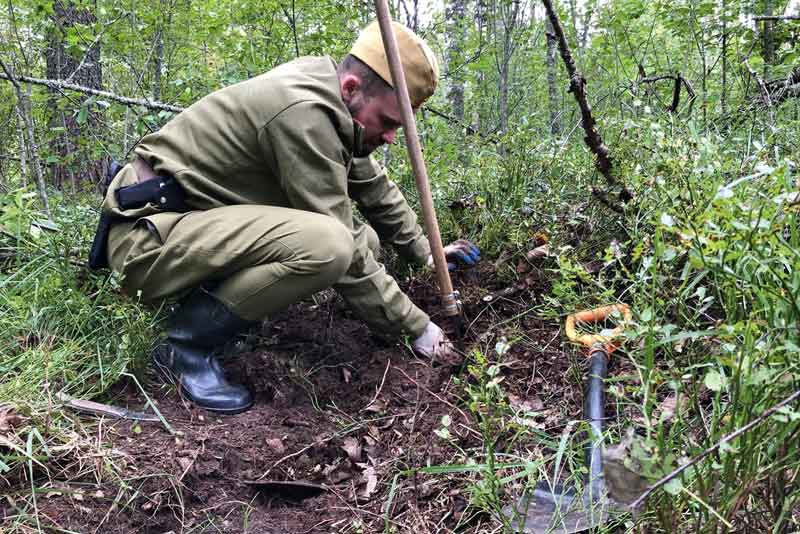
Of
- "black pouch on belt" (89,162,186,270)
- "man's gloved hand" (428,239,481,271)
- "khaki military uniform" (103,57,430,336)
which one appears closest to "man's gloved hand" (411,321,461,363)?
"khaki military uniform" (103,57,430,336)

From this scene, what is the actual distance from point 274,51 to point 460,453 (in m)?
4.05

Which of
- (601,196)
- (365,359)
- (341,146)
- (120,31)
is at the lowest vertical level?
(365,359)

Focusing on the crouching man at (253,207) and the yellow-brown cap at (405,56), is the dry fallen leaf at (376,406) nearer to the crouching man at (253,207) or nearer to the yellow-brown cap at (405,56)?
the crouching man at (253,207)

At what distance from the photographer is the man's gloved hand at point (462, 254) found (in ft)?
10.5

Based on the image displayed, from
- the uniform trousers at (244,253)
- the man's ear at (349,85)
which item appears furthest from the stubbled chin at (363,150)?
the uniform trousers at (244,253)

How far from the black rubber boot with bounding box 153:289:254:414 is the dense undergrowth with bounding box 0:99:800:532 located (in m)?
0.14

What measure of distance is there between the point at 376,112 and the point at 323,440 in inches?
53.3

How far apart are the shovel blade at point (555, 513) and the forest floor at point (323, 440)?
0.39 feet

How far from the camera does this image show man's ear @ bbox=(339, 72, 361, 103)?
8.48ft

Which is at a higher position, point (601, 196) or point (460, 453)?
point (601, 196)

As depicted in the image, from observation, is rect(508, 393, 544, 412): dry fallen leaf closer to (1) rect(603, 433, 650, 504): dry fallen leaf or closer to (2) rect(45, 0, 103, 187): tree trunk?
(1) rect(603, 433, 650, 504): dry fallen leaf

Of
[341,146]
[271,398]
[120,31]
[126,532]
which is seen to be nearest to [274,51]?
[120,31]

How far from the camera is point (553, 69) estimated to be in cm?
764

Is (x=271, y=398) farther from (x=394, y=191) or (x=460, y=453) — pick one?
(x=394, y=191)
